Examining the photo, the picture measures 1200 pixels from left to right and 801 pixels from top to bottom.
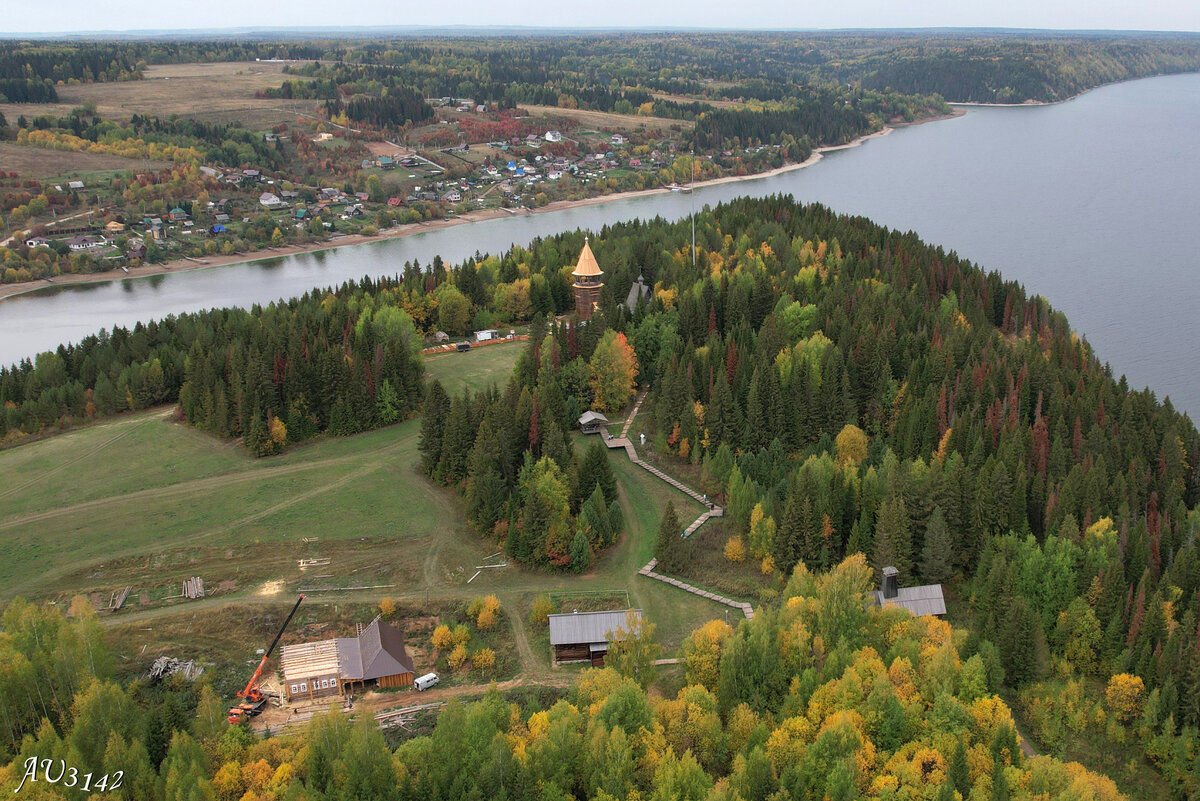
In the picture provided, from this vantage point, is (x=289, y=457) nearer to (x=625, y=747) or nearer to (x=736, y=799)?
(x=625, y=747)

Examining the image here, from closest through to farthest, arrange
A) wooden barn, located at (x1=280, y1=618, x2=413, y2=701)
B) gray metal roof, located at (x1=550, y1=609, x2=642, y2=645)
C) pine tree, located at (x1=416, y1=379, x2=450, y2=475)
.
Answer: wooden barn, located at (x1=280, y1=618, x2=413, y2=701) → gray metal roof, located at (x1=550, y1=609, x2=642, y2=645) → pine tree, located at (x1=416, y1=379, x2=450, y2=475)

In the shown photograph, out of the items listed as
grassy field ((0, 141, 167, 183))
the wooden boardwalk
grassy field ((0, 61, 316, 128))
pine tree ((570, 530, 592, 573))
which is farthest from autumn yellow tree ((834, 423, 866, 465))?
grassy field ((0, 61, 316, 128))

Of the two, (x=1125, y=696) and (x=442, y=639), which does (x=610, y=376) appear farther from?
(x=1125, y=696)

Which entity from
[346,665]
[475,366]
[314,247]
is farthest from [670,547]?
[314,247]

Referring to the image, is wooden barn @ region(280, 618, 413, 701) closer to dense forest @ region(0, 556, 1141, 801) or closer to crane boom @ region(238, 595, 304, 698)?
crane boom @ region(238, 595, 304, 698)

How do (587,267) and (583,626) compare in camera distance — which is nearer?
(583,626)

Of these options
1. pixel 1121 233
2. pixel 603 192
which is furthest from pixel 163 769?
pixel 603 192
